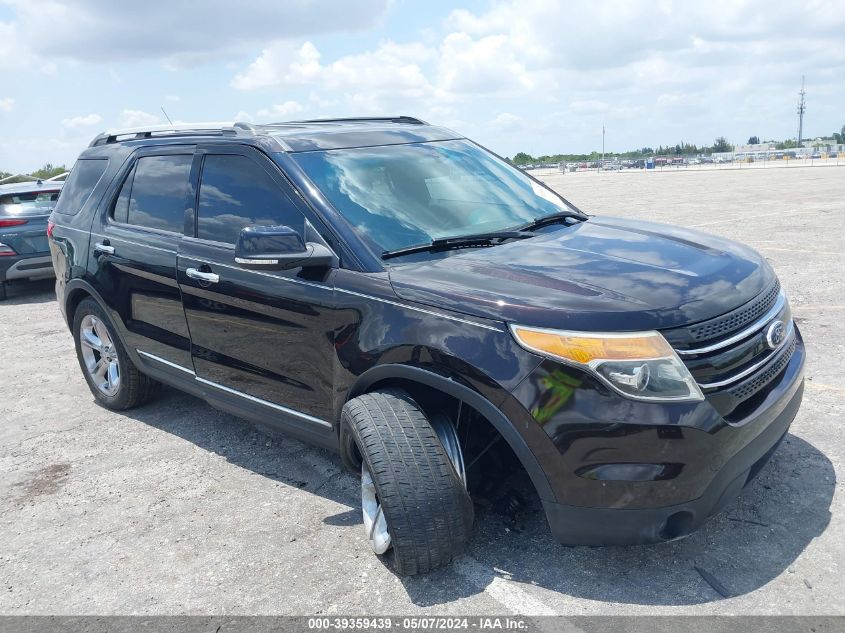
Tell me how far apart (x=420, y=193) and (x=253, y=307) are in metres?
1.04

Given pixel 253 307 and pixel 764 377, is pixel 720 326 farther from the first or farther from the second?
pixel 253 307

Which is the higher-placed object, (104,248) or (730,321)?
(104,248)

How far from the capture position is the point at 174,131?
4605 mm

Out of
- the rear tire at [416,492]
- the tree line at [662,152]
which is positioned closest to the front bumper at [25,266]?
the rear tire at [416,492]

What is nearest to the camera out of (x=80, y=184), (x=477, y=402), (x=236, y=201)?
(x=477, y=402)

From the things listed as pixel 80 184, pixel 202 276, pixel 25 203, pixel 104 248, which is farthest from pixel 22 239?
pixel 202 276

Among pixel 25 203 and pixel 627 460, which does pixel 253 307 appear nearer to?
pixel 627 460

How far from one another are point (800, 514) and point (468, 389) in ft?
5.68

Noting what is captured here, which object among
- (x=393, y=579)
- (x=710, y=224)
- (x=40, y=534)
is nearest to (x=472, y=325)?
(x=393, y=579)

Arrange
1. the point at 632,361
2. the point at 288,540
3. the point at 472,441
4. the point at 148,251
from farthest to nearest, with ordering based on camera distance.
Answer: the point at 148,251
the point at 288,540
the point at 472,441
the point at 632,361

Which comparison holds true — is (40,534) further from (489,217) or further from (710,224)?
(710,224)

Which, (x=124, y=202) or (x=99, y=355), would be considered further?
(x=99, y=355)

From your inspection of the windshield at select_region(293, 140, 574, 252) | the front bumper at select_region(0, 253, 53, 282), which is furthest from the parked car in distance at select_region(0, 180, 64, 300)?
the windshield at select_region(293, 140, 574, 252)

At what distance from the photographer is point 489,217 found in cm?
384
